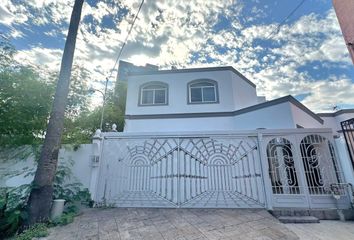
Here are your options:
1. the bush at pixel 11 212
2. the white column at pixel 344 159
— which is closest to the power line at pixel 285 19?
the white column at pixel 344 159

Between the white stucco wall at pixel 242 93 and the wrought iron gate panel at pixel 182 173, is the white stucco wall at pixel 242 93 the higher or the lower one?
the higher one

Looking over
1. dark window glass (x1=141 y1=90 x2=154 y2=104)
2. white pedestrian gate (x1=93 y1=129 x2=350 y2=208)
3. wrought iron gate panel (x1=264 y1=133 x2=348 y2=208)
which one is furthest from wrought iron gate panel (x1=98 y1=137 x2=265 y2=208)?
dark window glass (x1=141 y1=90 x2=154 y2=104)

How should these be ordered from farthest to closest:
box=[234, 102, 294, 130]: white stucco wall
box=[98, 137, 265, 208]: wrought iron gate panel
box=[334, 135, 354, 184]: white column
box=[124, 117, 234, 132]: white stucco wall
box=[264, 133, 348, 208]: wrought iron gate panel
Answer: box=[124, 117, 234, 132]: white stucco wall → box=[234, 102, 294, 130]: white stucco wall → box=[98, 137, 265, 208]: wrought iron gate panel → box=[264, 133, 348, 208]: wrought iron gate panel → box=[334, 135, 354, 184]: white column

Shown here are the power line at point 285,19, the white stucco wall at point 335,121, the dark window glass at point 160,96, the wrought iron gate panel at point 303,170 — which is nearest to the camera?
the wrought iron gate panel at point 303,170

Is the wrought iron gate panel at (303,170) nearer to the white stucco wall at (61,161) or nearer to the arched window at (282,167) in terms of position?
the arched window at (282,167)

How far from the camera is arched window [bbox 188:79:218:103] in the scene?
9.38m

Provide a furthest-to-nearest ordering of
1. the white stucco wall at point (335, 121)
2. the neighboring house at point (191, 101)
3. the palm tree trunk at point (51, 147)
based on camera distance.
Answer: the white stucco wall at point (335, 121) → the neighboring house at point (191, 101) → the palm tree trunk at point (51, 147)

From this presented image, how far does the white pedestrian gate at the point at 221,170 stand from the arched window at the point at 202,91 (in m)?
4.94

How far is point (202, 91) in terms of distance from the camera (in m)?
9.55

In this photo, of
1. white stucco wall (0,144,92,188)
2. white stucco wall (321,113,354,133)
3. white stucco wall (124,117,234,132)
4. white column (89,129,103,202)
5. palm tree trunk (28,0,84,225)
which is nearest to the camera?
palm tree trunk (28,0,84,225)

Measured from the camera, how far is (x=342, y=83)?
8375mm

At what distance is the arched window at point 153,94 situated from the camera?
31.7 ft

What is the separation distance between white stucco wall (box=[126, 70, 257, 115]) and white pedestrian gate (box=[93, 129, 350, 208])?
4.53 m

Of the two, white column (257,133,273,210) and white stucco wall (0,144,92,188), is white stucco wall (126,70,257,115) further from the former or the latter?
white stucco wall (0,144,92,188)
